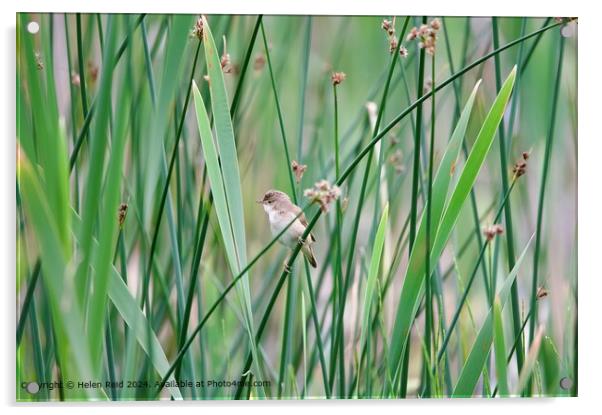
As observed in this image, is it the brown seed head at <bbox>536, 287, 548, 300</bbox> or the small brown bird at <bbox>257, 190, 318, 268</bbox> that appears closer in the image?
the small brown bird at <bbox>257, 190, 318, 268</bbox>

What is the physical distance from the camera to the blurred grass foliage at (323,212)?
59.7 inches

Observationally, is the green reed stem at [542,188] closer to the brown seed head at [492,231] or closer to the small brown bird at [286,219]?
the brown seed head at [492,231]

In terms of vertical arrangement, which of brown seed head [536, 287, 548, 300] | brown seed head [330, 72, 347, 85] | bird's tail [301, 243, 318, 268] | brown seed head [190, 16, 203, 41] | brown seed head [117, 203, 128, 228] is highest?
brown seed head [190, 16, 203, 41]

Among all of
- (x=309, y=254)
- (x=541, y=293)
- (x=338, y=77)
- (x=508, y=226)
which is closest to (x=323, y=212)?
(x=309, y=254)

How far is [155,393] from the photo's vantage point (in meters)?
1.55

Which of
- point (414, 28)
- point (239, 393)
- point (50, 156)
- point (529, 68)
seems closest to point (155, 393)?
point (239, 393)

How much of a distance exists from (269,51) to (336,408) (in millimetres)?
787

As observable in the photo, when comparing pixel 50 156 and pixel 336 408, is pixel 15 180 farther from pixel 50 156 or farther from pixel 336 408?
pixel 336 408

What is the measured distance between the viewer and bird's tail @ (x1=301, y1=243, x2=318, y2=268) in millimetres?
1567

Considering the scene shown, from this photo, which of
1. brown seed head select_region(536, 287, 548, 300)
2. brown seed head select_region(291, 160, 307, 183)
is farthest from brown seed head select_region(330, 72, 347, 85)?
brown seed head select_region(536, 287, 548, 300)

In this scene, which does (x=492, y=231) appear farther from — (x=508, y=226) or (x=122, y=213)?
(x=122, y=213)

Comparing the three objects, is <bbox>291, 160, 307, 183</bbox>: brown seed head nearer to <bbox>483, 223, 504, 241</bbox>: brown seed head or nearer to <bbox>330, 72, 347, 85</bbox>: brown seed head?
<bbox>330, 72, 347, 85</bbox>: brown seed head

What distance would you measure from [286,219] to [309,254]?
0.11m

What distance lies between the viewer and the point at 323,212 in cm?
159
